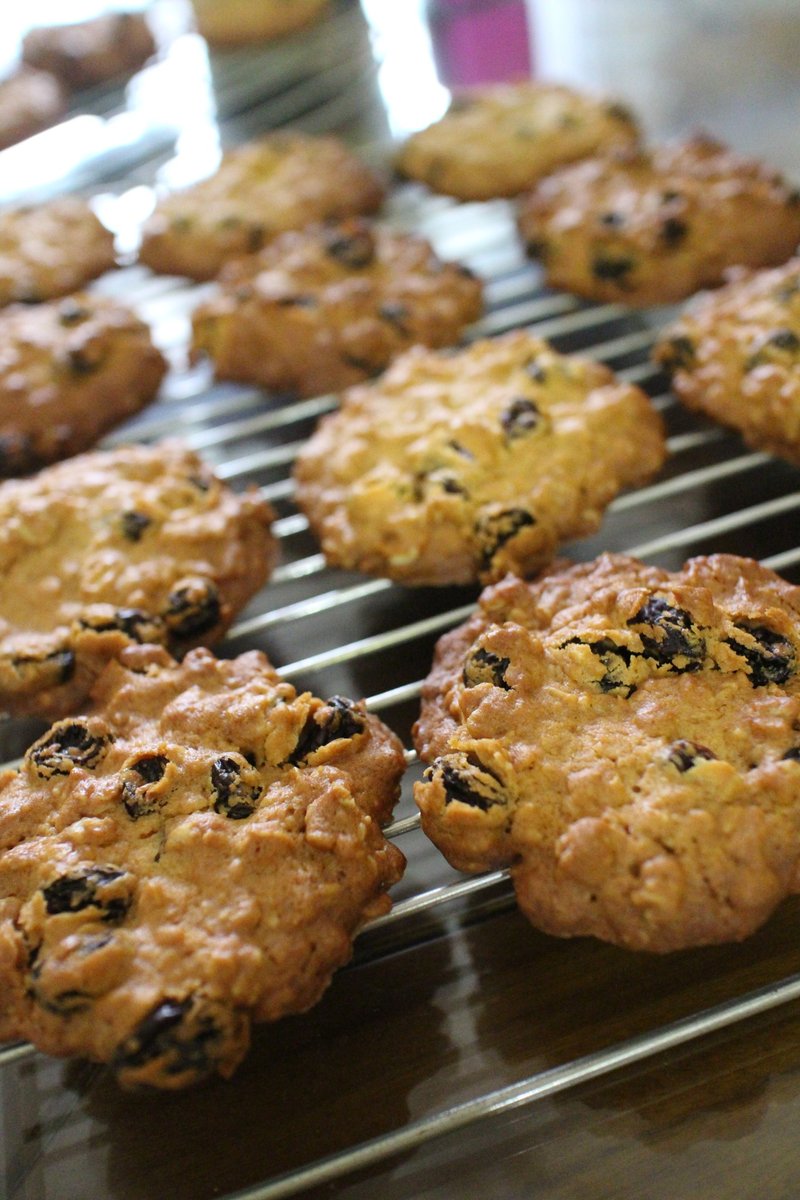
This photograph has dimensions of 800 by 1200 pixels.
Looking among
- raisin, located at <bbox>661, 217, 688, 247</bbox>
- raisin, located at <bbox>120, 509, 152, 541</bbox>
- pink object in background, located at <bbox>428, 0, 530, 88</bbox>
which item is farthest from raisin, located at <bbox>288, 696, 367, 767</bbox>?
pink object in background, located at <bbox>428, 0, 530, 88</bbox>

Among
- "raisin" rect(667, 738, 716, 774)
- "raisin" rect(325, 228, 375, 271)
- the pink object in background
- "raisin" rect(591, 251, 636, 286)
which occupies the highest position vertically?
the pink object in background

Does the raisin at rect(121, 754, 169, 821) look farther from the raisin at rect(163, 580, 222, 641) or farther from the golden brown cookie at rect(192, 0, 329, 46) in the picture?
the golden brown cookie at rect(192, 0, 329, 46)

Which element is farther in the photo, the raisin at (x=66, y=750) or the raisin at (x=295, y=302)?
the raisin at (x=295, y=302)

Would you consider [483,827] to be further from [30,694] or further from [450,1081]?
[30,694]

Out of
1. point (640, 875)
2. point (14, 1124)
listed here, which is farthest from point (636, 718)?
point (14, 1124)

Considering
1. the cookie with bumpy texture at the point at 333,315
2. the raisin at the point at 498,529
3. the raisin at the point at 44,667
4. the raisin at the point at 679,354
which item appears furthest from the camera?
the cookie with bumpy texture at the point at 333,315

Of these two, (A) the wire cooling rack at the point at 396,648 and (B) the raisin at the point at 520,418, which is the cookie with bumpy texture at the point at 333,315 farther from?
(B) the raisin at the point at 520,418

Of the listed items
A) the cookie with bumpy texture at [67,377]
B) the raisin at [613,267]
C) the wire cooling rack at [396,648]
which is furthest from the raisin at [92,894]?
the raisin at [613,267]
